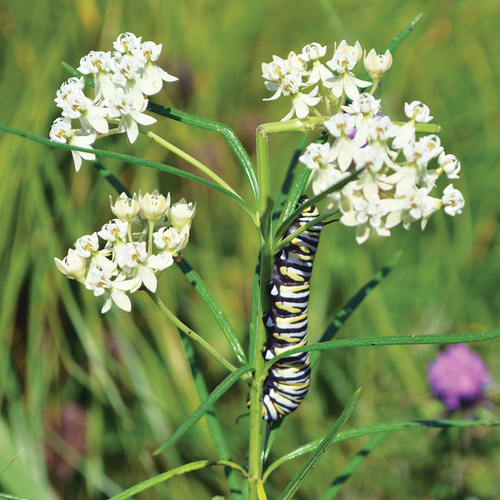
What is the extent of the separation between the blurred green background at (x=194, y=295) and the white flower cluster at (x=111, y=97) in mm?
972

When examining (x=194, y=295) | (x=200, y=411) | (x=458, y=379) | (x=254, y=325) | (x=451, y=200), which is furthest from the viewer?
(x=194, y=295)

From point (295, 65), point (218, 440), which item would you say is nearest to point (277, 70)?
point (295, 65)

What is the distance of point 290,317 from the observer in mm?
986

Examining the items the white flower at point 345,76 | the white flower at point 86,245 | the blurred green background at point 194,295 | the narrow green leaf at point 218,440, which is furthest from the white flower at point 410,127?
the blurred green background at point 194,295

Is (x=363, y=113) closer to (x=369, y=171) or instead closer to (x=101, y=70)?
(x=369, y=171)

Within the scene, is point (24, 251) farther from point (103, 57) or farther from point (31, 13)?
point (103, 57)

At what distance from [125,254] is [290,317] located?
30 cm

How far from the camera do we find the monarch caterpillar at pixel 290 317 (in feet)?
3.18

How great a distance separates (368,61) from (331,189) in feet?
1.07

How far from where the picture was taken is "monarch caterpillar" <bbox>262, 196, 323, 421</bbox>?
0.97 m

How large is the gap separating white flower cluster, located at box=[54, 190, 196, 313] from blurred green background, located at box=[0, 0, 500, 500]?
2.77 feet

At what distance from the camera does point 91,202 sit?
229 centimetres

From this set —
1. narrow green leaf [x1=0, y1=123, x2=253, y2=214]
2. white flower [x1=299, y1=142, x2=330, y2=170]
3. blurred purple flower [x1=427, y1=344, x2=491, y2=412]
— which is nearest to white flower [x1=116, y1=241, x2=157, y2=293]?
narrow green leaf [x1=0, y1=123, x2=253, y2=214]

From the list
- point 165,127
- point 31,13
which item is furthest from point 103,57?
point 31,13
